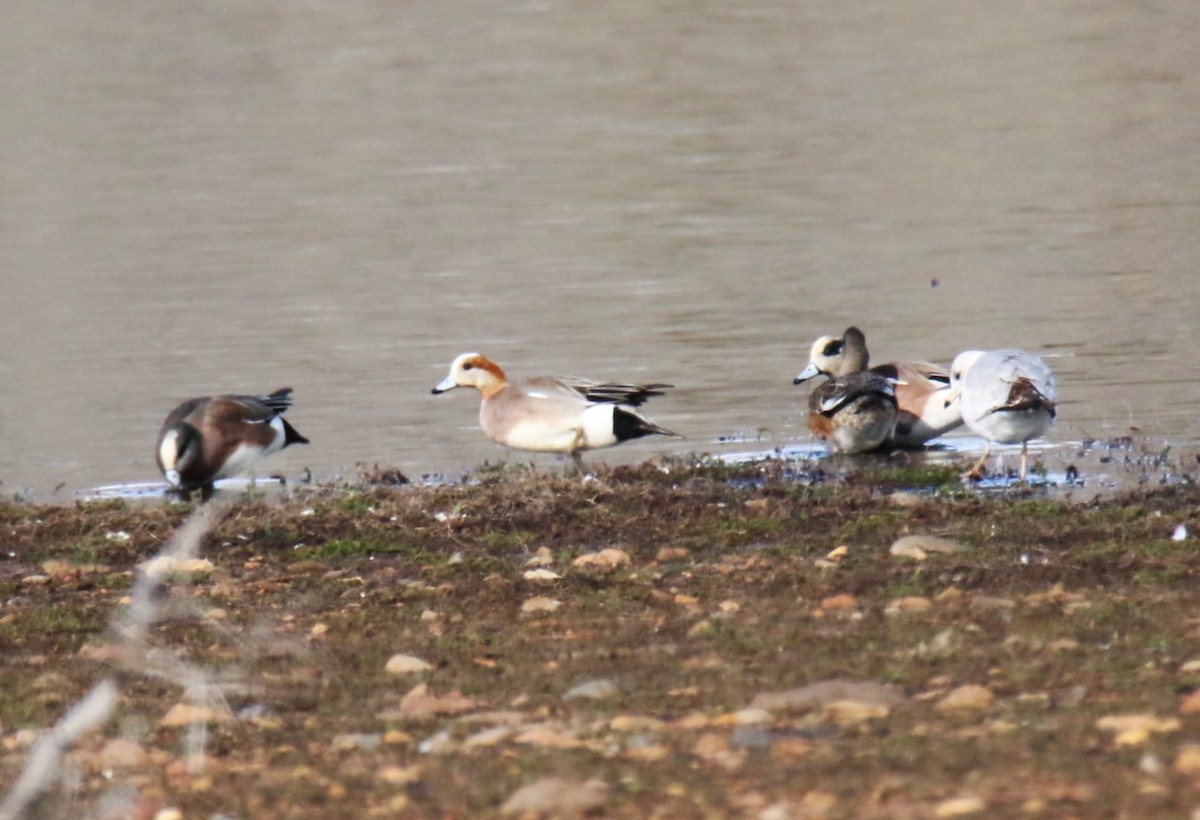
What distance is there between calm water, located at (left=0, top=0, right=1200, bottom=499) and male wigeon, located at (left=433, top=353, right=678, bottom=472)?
34.4 inches

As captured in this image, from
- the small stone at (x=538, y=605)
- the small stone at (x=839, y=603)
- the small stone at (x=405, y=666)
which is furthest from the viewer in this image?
the small stone at (x=538, y=605)

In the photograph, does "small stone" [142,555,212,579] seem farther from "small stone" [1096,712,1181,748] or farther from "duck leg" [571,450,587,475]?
"small stone" [1096,712,1181,748]

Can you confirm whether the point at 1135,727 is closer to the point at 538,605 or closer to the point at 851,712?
the point at 851,712

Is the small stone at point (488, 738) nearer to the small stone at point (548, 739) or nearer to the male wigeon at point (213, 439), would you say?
the small stone at point (548, 739)

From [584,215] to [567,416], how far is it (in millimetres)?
12569

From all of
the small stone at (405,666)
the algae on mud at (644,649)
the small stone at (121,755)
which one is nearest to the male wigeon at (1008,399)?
the algae on mud at (644,649)

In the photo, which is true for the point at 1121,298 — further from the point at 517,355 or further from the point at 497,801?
the point at 497,801

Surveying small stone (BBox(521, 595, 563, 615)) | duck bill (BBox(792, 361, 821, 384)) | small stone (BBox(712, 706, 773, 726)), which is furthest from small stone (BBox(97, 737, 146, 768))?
duck bill (BBox(792, 361, 821, 384))

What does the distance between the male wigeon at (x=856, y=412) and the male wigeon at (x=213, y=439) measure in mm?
3253

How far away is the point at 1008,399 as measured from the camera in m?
9.77

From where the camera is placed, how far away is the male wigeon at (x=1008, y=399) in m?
9.79

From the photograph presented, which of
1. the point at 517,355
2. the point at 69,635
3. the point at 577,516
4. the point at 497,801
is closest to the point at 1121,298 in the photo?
the point at 517,355

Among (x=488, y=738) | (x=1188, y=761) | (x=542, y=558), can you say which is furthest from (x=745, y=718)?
(x=542, y=558)

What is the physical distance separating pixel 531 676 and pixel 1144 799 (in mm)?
2235
